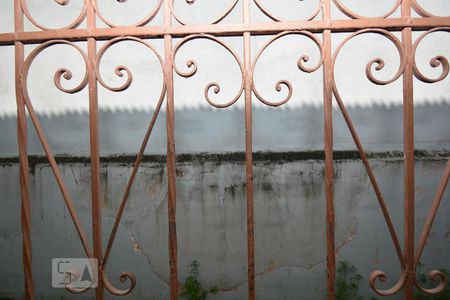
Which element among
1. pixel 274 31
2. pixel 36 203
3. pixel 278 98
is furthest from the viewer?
pixel 36 203

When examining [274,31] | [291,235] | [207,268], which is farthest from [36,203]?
[274,31]

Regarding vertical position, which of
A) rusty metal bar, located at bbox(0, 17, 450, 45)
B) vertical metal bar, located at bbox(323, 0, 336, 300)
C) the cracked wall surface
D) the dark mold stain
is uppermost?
rusty metal bar, located at bbox(0, 17, 450, 45)

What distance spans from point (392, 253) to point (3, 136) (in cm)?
437

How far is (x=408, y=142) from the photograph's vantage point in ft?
3.68

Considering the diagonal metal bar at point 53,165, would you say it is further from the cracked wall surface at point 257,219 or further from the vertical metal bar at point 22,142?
the cracked wall surface at point 257,219

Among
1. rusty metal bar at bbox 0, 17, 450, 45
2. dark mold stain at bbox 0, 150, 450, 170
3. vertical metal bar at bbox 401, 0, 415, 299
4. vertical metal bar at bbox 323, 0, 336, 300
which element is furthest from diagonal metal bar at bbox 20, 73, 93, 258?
dark mold stain at bbox 0, 150, 450, 170

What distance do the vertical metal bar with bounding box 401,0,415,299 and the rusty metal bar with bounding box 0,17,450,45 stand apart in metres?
0.06

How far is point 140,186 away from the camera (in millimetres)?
3162

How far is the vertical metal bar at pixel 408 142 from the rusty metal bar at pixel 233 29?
0.06 metres

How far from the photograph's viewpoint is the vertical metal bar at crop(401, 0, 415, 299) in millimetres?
1108

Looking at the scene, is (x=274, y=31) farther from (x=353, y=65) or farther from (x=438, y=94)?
(x=438, y=94)

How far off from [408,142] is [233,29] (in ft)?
2.62

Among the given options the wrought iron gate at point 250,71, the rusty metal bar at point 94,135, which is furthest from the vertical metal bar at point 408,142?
the rusty metal bar at point 94,135

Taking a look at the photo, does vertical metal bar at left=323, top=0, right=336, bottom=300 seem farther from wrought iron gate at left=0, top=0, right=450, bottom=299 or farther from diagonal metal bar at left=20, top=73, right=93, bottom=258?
diagonal metal bar at left=20, top=73, right=93, bottom=258
